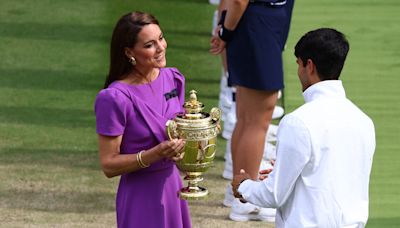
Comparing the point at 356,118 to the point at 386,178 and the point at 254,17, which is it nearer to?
the point at 254,17

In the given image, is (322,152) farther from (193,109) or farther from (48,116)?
(48,116)

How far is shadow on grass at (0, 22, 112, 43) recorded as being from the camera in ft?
43.9

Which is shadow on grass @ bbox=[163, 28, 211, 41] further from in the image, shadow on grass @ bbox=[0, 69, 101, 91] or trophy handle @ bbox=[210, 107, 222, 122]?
trophy handle @ bbox=[210, 107, 222, 122]

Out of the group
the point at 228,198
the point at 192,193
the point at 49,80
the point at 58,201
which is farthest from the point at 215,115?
the point at 49,80

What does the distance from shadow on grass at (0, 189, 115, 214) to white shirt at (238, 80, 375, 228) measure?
3.54 meters

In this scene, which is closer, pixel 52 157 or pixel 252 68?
pixel 252 68

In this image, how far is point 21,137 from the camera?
9961mm

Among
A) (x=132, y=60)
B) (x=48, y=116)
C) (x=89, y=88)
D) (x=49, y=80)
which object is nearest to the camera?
(x=132, y=60)

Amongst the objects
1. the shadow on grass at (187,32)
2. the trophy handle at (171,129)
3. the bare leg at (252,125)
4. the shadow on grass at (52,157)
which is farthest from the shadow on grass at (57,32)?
the trophy handle at (171,129)

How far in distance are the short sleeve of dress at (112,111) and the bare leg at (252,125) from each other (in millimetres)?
2638

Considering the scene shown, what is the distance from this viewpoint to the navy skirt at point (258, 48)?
796 centimetres

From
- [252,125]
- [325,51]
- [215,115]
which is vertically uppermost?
[325,51]

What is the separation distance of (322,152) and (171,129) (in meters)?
0.92

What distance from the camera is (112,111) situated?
559 centimetres
